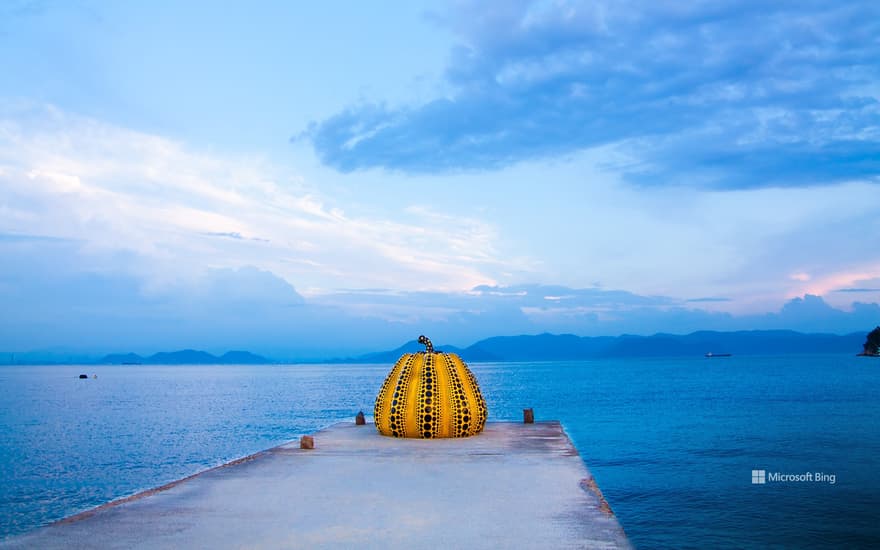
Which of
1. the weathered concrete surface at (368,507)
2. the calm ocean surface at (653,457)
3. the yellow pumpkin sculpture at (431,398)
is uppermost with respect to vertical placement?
the yellow pumpkin sculpture at (431,398)

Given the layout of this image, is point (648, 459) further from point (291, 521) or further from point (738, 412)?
point (738, 412)

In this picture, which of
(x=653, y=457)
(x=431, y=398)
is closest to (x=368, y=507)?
(x=431, y=398)

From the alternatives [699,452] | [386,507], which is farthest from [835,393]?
[386,507]

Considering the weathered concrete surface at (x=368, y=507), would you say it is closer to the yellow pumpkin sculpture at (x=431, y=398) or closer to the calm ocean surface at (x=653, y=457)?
the yellow pumpkin sculpture at (x=431, y=398)

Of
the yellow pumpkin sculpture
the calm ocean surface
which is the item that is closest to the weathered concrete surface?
the yellow pumpkin sculpture

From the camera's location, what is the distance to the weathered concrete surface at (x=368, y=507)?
31.7ft

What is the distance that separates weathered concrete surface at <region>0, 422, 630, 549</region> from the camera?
380 inches

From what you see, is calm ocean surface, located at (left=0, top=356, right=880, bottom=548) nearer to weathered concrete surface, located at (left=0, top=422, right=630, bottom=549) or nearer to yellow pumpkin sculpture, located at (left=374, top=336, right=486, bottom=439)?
weathered concrete surface, located at (left=0, top=422, right=630, bottom=549)

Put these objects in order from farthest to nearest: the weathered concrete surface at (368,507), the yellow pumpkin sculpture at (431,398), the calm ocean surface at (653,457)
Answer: the yellow pumpkin sculpture at (431,398) → the calm ocean surface at (653,457) → the weathered concrete surface at (368,507)

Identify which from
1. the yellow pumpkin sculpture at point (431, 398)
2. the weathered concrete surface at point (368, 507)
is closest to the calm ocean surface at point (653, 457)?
the weathered concrete surface at point (368, 507)

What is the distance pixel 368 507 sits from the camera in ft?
38.3

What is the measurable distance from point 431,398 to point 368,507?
28.5 ft

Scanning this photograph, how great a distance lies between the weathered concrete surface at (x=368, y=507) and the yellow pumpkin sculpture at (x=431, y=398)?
91.8 inches

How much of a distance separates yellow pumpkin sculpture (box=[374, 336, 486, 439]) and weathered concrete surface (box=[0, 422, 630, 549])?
233 cm
